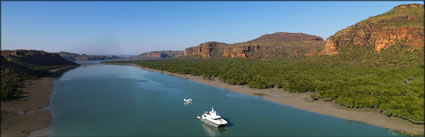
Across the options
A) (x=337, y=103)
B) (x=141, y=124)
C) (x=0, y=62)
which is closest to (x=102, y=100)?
(x=141, y=124)

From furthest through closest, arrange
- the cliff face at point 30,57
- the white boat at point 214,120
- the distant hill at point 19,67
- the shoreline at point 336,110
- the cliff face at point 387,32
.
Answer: the cliff face at point 30,57 < the cliff face at point 387,32 < the distant hill at point 19,67 < the white boat at point 214,120 < the shoreline at point 336,110

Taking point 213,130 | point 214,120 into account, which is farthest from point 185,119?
point 213,130

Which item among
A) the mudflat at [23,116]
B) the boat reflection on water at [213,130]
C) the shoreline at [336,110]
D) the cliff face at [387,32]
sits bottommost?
the boat reflection on water at [213,130]

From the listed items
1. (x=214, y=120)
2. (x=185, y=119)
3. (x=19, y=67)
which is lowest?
(x=185, y=119)

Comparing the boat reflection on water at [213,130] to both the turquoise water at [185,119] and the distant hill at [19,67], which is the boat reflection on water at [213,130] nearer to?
the turquoise water at [185,119]

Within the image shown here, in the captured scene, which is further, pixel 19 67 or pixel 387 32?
pixel 387 32

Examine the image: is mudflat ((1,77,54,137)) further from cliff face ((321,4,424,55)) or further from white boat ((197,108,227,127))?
cliff face ((321,4,424,55))

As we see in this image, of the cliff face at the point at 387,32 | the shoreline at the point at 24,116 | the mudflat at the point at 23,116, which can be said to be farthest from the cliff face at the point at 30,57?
the cliff face at the point at 387,32

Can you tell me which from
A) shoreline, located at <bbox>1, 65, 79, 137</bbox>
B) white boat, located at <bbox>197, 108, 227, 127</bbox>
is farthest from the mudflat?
white boat, located at <bbox>197, 108, 227, 127</bbox>

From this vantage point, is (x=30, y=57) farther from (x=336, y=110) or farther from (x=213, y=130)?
(x=336, y=110)
